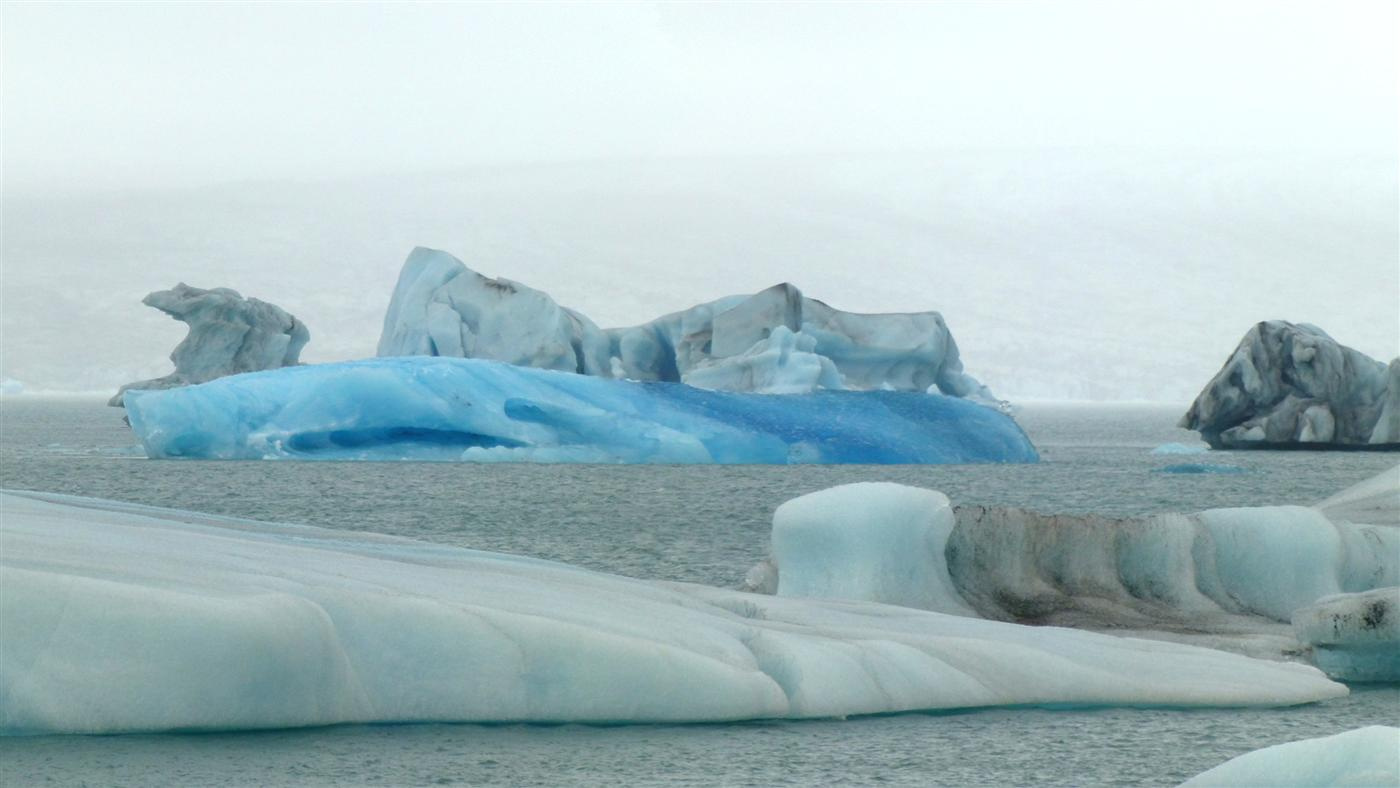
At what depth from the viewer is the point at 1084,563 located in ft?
28.5

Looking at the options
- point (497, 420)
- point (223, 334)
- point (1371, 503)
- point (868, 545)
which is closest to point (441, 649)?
point (868, 545)

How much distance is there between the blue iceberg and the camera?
69.5 ft

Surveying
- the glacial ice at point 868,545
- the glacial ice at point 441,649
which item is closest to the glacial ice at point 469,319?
the glacial ice at point 868,545

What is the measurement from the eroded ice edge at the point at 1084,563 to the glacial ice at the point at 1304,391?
17966 mm

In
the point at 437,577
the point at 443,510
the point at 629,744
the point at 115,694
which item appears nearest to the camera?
the point at 115,694

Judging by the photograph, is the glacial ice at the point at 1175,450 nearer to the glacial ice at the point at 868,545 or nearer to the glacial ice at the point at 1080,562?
the glacial ice at the point at 1080,562

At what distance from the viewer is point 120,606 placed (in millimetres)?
4590

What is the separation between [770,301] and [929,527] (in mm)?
20539

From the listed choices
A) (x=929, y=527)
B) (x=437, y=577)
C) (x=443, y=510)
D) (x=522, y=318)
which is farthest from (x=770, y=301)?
(x=437, y=577)

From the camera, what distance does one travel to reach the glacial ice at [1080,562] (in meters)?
8.08

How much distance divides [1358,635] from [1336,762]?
379 centimetres

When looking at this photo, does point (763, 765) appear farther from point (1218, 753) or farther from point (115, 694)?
point (115, 694)

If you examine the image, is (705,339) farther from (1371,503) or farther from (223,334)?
(1371,503)

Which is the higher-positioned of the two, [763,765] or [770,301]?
[770,301]
